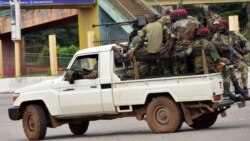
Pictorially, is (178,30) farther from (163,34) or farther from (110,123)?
(110,123)

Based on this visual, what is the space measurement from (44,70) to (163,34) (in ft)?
98.8

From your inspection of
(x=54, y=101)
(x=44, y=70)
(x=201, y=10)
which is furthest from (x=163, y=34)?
(x=44, y=70)

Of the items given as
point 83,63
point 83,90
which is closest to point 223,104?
point 83,90

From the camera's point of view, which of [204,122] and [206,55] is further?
[204,122]

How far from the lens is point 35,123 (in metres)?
14.6

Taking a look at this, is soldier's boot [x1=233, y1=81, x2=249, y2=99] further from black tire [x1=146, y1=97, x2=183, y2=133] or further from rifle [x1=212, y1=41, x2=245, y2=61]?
black tire [x1=146, y1=97, x2=183, y2=133]

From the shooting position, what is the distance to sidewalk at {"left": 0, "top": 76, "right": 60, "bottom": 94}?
34.2 metres

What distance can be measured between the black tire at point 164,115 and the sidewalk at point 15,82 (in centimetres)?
2092

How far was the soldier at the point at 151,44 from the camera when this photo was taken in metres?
13.8

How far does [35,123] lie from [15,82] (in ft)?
66.6

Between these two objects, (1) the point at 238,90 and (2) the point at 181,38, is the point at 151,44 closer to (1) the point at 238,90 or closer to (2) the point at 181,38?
(2) the point at 181,38

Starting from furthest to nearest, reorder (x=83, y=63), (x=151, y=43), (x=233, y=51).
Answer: (x=83, y=63) → (x=233, y=51) → (x=151, y=43)

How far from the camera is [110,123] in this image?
1756cm

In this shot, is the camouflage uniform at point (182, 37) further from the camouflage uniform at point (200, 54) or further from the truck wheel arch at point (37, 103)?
the truck wheel arch at point (37, 103)
